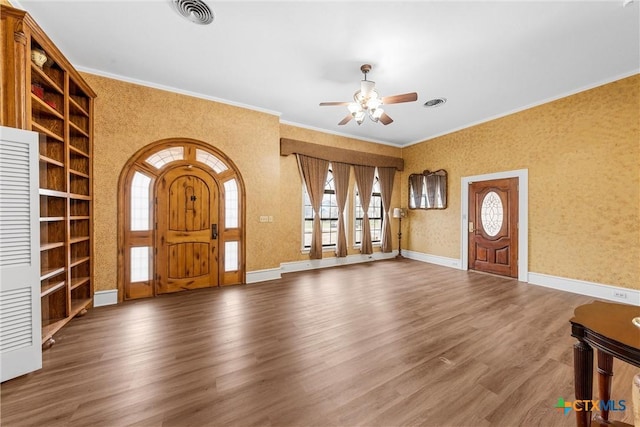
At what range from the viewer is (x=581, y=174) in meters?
3.94

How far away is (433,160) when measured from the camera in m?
6.37

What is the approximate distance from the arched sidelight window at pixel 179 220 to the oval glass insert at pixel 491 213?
16.6ft

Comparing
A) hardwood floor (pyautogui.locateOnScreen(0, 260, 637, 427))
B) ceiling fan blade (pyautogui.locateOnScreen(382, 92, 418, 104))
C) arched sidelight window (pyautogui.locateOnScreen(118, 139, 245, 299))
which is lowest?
hardwood floor (pyautogui.locateOnScreen(0, 260, 637, 427))

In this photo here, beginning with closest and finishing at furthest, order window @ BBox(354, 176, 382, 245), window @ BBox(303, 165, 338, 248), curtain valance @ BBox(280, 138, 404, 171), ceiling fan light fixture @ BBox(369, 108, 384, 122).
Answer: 1. ceiling fan light fixture @ BBox(369, 108, 384, 122)
2. curtain valance @ BBox(280, 138, 404, 171)
3. window @ BBox(303, 165, 338, 248)
4. window @ BBox(354, 176, 382, 245)

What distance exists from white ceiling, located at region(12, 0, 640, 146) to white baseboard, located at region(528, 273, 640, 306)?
3113 millimetres

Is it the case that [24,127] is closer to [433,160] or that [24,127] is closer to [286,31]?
[286,31]

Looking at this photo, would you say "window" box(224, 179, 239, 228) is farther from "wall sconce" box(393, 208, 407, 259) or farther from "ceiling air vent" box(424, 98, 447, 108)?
"wall sconce" box(393, 208, 407, 259)

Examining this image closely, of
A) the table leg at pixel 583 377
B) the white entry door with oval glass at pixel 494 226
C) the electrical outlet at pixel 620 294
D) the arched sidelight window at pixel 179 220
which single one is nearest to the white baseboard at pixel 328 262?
the arched sidelight window at pixel 179 220

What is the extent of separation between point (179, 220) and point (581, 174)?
258 inches

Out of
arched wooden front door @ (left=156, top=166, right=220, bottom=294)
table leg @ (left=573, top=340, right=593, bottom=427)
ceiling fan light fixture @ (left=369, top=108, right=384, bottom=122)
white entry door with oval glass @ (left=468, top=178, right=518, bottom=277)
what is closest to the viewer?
table leg @ (left=573, top=340, right=593, bottom=427)

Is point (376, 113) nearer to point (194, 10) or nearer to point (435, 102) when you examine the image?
point (435, 102)

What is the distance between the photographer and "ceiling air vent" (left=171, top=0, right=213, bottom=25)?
91.0 inches

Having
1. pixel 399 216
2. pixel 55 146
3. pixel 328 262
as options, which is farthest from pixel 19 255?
pixel 399 216

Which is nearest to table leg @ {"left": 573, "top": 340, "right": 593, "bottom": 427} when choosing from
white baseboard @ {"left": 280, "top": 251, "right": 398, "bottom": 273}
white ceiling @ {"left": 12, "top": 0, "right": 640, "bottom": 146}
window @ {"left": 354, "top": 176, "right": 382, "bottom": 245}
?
white ceiling @ {"left": 12, "top": 0, "right": 640, "bottom": 146}
